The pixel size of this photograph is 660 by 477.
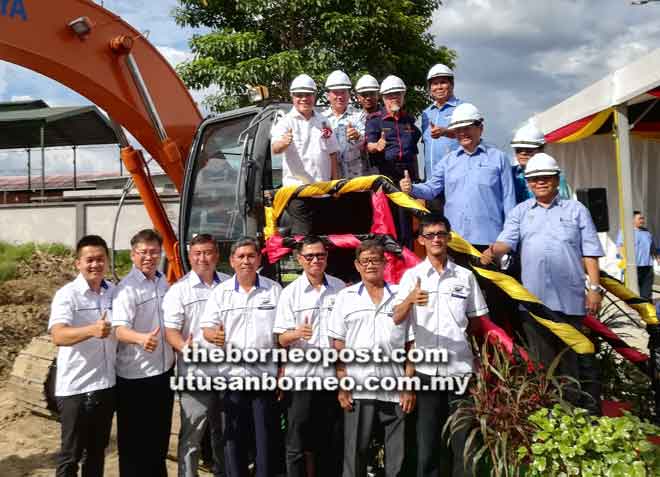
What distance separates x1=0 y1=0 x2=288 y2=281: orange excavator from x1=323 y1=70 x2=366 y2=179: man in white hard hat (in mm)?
418

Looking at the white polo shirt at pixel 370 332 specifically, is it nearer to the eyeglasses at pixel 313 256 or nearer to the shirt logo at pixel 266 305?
the eyeglasses at pixel 313 256

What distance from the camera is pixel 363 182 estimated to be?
4.07 meters

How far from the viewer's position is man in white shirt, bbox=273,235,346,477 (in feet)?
11.5

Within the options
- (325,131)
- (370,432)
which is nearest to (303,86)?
(325,131)

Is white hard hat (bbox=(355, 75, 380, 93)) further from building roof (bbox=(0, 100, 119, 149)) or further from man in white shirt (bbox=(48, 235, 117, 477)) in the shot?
building roof (bbox=(0, 100, 119, 149))

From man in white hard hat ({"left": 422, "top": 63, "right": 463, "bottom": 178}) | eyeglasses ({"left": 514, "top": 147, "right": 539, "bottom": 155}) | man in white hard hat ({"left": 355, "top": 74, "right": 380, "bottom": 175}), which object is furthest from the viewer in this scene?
man in white hard hat ({"left": 355, "top": 74, "right": 380, "bottom": 175})

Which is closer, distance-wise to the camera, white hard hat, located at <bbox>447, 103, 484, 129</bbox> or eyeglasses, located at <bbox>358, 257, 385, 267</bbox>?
eyeglasses, located at <bbox>358, 257, 385, 267</bbox>

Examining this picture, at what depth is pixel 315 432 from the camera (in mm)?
3562

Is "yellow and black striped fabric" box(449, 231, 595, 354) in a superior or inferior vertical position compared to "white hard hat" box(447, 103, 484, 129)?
inferior

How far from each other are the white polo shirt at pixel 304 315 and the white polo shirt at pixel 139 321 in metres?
0.67

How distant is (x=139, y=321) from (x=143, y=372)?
28 centimetres

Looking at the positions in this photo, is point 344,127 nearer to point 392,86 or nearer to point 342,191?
point 392,86

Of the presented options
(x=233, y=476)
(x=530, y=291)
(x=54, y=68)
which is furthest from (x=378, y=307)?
(x=54, y=68)

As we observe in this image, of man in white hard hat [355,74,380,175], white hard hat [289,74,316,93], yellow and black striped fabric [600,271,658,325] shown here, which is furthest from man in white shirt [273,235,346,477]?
yellow and black striped fabric [600,271,658,325]
